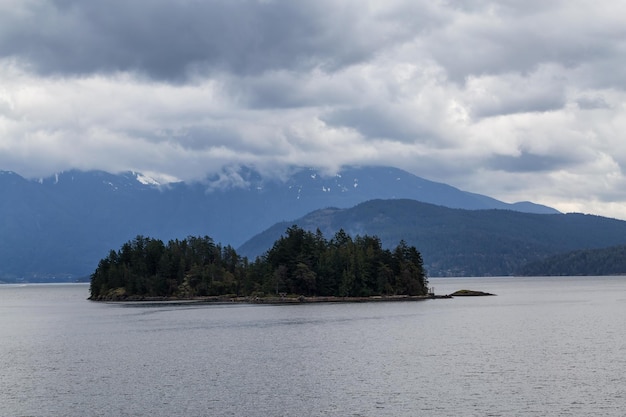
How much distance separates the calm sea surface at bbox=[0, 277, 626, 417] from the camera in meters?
74.8

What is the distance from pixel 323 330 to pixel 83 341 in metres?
45.5

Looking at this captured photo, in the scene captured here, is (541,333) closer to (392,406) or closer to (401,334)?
(401,334)

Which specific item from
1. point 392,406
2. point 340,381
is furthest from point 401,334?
point 392,406

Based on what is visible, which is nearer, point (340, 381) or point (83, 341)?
point (340, 381)

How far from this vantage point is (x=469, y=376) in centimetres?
8975

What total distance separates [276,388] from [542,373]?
3202 cm

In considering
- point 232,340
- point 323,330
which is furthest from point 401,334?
point 232,340

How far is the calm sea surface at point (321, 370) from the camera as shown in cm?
7475

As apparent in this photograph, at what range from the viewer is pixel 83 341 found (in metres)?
142

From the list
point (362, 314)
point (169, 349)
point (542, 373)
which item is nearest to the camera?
point (542, 373)

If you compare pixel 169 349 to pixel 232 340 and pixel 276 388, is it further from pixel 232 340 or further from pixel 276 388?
pixel 276 388

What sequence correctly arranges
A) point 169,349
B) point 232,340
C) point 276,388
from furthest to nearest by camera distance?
point 232,340
point 169,349
point 276,388

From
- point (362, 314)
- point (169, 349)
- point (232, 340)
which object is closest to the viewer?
point (169, 349)

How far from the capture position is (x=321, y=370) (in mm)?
98000
